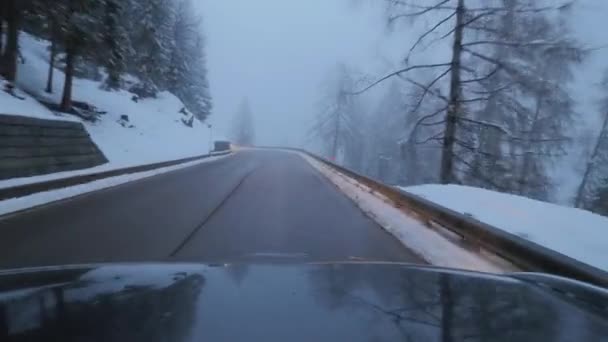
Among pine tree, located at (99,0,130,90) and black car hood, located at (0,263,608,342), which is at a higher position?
pine tree, located at (99,0,130,90)

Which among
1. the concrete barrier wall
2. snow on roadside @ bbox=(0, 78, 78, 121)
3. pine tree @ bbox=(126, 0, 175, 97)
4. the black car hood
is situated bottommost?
the black car hood

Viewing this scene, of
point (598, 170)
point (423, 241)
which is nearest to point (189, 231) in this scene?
point (423, 241)

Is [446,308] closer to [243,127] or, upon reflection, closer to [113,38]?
[113,38]

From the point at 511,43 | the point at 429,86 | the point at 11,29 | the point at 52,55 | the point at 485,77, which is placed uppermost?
the point at 52,55

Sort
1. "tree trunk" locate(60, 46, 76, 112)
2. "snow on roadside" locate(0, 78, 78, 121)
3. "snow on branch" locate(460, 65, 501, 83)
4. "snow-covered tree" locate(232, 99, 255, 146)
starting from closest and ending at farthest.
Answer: "snow on branch" locate(460, 65, 501, 83) < "snow on roadside" locate(0, 78, 78, 121) < "tree trunk" locate(60, 46, 76, 112) < "snow-covered tree" locate(232, 99, 255, 146)

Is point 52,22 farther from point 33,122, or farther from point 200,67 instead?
point 200,67

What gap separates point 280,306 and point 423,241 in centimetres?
533

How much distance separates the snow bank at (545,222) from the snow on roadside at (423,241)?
1376mm

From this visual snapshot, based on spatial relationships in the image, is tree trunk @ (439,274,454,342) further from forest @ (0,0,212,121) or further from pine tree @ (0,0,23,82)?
pine tree @ (0,0,23,82)

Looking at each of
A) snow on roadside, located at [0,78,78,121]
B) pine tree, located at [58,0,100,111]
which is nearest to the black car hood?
snow on roadside, located at [0,78,78,121]

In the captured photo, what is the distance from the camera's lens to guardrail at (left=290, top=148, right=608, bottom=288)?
13.9 ft

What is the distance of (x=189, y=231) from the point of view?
7.83 meters

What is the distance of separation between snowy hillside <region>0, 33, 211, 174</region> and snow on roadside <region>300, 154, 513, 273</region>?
13.8m

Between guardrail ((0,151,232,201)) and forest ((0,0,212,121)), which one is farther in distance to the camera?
forest ((0,0,212,121))
